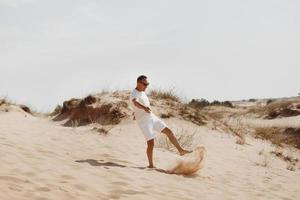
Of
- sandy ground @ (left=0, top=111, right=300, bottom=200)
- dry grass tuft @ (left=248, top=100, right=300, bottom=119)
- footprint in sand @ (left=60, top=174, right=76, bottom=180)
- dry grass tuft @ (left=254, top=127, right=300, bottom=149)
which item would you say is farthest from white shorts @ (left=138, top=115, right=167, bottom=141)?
dry grass tuft @ (left=248, top=100, right=300, bottom=119)

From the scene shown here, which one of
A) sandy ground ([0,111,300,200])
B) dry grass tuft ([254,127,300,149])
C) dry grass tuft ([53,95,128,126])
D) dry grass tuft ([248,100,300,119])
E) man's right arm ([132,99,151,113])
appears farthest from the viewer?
dry grass tuft ([248,100,300,119])

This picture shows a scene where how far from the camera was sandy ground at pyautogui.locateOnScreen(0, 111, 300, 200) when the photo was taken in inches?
221

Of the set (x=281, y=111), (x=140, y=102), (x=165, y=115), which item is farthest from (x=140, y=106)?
(x=281, y=111)

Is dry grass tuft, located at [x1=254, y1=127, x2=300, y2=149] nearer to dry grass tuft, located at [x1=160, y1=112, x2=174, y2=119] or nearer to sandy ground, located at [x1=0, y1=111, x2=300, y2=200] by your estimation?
dry grass tuft, located at [x1=160, y1=112, x2=174, y2=119]

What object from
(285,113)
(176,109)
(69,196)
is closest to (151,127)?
(69,196)

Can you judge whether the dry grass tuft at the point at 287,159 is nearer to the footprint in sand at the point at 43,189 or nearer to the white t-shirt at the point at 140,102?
the white t-shirt at the point at 140,102

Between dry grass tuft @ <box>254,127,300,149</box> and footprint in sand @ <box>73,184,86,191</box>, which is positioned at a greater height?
dry grass tuft @ <box>254,127,300,149</box>

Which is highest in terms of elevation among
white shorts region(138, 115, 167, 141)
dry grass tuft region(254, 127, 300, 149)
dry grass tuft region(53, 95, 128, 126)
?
dry grass tuft region(53, 95, 128, 126)

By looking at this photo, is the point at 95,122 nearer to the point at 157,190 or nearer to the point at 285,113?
the point at 157,190

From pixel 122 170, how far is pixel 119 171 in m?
0.14

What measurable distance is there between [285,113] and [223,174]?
20.1m

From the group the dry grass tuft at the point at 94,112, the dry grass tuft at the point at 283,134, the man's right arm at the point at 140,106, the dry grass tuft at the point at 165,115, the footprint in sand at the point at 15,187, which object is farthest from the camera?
Result: the dry grass tuft at the point at 283,134

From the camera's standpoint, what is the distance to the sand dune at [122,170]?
5645 mm

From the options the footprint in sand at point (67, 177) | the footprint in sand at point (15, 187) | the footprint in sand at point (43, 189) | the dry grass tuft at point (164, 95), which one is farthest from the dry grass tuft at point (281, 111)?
the footprint in sand at point (15, 187)
